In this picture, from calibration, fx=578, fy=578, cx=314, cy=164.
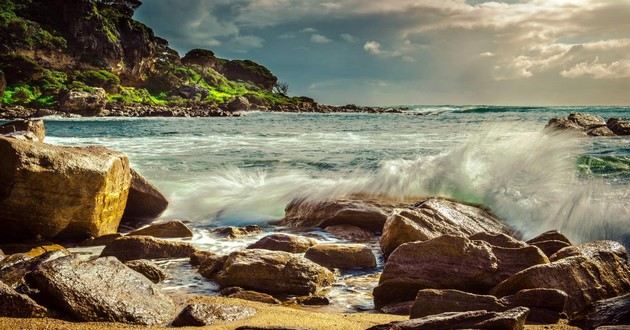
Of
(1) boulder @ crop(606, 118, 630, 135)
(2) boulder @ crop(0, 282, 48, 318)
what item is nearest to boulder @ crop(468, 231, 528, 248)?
(2) boulder @ crop(0, 282, 48, 318)

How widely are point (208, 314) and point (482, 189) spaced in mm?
6727

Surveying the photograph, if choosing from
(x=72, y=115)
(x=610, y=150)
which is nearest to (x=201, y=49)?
(x=72, y=115)

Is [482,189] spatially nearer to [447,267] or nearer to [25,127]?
[447,267]

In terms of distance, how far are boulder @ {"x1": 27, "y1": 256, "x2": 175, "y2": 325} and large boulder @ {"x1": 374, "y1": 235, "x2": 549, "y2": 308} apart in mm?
1780

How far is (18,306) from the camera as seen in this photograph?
137 inches

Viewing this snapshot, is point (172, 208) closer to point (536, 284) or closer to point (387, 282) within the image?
→ point (387, 282)

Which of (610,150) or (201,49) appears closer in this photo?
(610,150)

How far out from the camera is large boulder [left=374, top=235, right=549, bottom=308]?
464 cm

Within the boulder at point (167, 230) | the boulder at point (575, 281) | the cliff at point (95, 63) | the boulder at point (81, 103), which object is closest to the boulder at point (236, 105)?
the cliff at point (95, 63)

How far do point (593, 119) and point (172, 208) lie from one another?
20.6 m

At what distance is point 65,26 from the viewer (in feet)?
269

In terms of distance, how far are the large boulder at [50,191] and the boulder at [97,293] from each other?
2933 mm

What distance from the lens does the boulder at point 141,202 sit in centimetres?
855

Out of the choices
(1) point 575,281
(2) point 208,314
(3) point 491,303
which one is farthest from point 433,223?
(2) point 208,314
